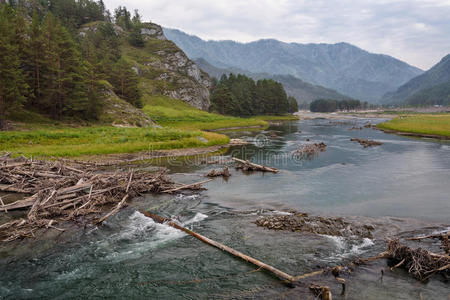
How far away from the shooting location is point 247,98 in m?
157

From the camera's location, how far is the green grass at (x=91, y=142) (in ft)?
130

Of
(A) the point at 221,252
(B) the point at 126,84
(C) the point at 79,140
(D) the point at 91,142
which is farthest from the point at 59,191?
(B) the point at 126,84

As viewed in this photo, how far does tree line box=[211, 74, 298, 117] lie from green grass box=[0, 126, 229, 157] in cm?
9547

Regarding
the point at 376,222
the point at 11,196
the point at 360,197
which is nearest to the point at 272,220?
the point at 376,222

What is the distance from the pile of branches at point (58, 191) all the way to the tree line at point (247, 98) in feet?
419

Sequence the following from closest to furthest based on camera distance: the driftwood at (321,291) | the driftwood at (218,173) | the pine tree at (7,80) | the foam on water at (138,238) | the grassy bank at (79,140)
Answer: the driftwood at (321,291) < the foam on water at (138,238) < the driftwood at (218,173) < the grassy bank at (79,140) < the pine tree at (7,80)

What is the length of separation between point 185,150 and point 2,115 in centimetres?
3416

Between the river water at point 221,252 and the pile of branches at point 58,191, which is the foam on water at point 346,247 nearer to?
the river water at point 221,252

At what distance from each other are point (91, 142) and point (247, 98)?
119 m

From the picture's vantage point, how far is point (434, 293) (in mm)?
12102

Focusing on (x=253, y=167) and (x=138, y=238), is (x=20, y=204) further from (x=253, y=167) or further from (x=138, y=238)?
(x=253, y=167)

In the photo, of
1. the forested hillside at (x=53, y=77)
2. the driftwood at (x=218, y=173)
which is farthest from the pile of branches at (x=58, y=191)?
the forested hillside at (x=53, y=77)

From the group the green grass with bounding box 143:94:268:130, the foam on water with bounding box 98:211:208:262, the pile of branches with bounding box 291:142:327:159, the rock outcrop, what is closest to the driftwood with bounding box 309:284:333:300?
the foam on water with bounding box 98:211:208:262

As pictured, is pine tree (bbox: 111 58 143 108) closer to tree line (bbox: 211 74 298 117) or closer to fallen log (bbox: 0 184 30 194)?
tree line (bbox: 211 74 298 117)
